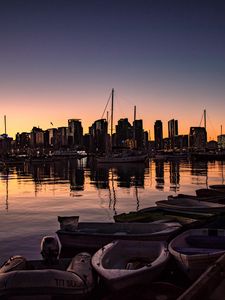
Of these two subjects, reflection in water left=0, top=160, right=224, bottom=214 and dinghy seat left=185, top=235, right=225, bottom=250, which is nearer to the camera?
dinghy seat left=185, top=235, right=225, bottom=250

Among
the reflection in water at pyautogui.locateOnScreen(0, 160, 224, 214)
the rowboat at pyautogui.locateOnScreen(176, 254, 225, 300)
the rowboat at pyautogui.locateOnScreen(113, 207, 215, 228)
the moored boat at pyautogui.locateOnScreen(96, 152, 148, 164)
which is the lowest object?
the reflection in water at pyautogui.locateOnScreen(0, 160, 224, 214)

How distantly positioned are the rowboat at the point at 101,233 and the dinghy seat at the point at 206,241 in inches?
76.2

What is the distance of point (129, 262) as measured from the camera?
12.1 m

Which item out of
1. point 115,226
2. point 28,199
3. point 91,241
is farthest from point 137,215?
point 28,199

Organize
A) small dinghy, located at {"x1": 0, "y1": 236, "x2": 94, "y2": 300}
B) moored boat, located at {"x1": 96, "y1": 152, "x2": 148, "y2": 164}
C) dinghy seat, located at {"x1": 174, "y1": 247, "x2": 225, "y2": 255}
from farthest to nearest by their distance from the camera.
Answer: moored boat, located at {"x1": 96, "y1": 152, "x2": 148, "y2": 164}
dinghy seat, located at {"x1": 174, "y1": 247, "x2": 225, "y2": 255}
small dinghy, located at {"x1": 0, "y1": 236, "x2": 94, "y2": 300}

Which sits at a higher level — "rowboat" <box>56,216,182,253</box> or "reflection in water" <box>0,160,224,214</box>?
"rowboat" <box>56,216,182,253</box>

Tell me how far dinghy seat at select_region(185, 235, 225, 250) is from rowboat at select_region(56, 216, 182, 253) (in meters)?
1.93

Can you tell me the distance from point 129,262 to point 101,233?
155 inches

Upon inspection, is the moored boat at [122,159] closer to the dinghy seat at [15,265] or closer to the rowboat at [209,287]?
the dinghy seat at [15,265]

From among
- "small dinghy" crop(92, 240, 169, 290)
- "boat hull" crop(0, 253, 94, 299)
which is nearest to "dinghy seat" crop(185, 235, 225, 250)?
"small dinghy" crop(92, 240, 169, 290)

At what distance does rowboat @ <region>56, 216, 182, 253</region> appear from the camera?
48.2 feet

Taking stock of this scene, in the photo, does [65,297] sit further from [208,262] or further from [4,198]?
[4,198]

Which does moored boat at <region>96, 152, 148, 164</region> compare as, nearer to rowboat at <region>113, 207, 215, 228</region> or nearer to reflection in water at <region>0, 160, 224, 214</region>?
reflection in water at <region>0, 160, 224, 214</region>

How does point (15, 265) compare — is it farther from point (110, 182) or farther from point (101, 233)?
point (110, 182)
